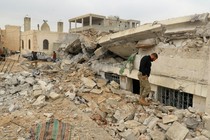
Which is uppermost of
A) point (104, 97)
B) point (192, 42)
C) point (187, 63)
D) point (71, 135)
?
point (192, 42)

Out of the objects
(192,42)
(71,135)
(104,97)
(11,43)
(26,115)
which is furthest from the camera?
(11,43)

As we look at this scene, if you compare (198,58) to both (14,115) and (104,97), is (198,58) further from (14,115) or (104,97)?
(14,115)

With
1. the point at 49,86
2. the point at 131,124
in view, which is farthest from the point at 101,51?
the point at 131,124

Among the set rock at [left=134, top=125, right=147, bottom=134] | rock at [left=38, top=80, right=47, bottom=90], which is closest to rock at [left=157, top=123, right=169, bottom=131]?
rock at [left=134, top=125, right=147, bottom=134]

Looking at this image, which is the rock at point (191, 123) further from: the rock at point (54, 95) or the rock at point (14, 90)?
the rock at point (14, 90)

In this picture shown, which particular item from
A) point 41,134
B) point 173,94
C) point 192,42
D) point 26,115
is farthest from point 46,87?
point 192,42

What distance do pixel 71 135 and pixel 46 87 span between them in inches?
118

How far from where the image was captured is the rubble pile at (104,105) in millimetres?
4766

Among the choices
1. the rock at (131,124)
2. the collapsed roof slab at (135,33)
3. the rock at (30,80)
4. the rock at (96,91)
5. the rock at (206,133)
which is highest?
the collapsed roof slab at (135,33)

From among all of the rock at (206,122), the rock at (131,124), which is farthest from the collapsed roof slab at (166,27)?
the rock at (131,124)

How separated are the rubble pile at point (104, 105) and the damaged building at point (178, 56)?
428 mm

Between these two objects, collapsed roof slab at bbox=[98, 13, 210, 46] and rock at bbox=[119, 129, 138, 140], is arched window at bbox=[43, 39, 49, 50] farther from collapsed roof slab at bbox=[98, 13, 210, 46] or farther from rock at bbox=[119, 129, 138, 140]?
rock at bbox=[119, 129, 138, 140]

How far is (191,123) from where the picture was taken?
188 inches

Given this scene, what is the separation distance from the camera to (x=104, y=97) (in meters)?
6.96
